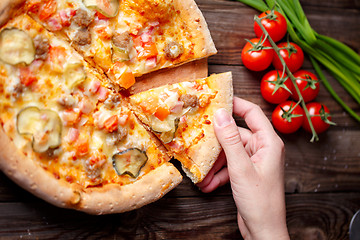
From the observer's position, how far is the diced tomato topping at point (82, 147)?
11.0 ft

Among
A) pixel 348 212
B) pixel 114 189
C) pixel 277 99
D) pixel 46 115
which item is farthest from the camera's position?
pixel 348 212

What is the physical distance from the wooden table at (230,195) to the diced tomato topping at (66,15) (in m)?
1.48

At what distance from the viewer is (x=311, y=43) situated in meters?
4.38

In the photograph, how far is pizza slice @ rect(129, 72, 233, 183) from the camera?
12.4 ft

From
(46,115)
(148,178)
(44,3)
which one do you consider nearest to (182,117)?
(148,178)

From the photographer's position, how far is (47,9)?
11.2 ft

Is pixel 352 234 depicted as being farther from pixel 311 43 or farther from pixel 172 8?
pixel 172 8

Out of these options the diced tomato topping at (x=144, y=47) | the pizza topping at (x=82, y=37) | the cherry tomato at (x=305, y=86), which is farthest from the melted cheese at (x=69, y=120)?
the cherry tomato at (x=305, y=86)

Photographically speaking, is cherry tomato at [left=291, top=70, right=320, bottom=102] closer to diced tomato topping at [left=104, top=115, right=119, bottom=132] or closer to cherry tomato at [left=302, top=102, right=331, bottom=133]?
cherry tomato at [left=302, top=102, right=331, bottom=133]

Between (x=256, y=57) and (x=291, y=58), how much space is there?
0.45 metres

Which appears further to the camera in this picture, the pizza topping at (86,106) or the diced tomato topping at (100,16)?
the diced tomato topping at (100,16)

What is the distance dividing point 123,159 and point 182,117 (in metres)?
0.76

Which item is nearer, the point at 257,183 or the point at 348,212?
the point at 257,183

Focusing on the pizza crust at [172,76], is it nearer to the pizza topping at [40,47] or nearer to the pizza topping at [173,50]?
the pizza topping at [173,50]
